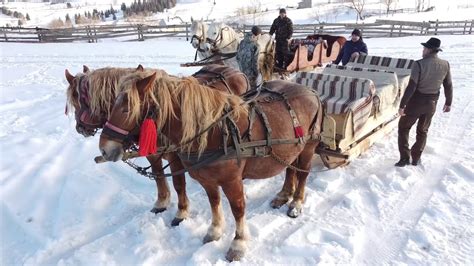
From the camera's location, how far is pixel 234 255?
124 inches

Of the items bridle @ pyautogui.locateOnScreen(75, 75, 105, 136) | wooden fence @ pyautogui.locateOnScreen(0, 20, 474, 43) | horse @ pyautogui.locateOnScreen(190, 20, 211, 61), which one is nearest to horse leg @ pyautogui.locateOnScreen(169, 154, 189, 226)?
bridle @ pyautogui.locateOnScreen(75, 75, 105, 136)

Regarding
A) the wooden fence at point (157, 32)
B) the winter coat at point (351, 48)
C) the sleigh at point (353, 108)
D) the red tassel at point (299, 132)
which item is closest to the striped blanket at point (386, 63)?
the sleigh at point (353, 108)

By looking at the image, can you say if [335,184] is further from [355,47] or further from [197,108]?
[355,47]

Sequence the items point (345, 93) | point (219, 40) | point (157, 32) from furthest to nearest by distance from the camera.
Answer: point (157, 32) < point (219, 40) < point (345, 93)

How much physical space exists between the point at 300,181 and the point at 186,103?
184cm

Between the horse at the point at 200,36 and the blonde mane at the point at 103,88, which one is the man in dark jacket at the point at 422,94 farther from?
the horse at the point at 200,36

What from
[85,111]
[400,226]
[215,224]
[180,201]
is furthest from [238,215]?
[400,226]

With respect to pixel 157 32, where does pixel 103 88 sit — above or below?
below

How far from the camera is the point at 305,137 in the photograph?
335cm

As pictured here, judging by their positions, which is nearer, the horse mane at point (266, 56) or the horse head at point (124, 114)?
the horse head at point (124, 114)

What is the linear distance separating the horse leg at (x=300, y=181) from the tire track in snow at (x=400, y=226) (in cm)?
74

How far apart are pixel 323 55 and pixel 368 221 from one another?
6057 mm

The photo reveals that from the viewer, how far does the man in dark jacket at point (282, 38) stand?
8.31 meters

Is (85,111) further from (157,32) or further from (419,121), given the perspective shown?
(157,32)
